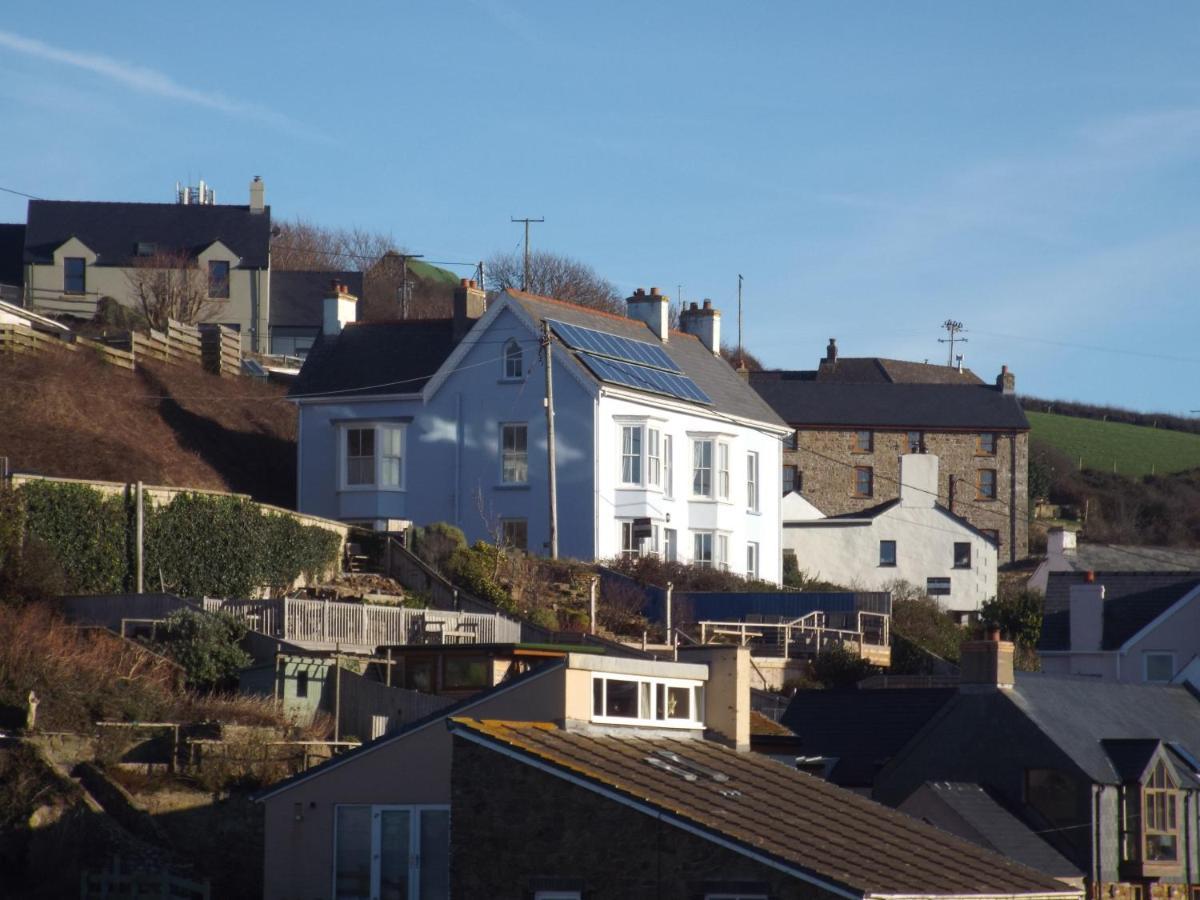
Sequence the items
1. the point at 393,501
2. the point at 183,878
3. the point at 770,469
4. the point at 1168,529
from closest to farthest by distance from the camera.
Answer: the point at 183,878, the point at 393,501, the point at 770,469, the point at 1168,529

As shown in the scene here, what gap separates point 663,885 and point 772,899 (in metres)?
1.28

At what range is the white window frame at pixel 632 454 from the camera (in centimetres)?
5438

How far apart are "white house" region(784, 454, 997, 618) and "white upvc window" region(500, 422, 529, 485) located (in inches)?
743

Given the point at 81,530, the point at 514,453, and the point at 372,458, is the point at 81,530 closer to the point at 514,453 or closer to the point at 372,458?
the point at 372,458

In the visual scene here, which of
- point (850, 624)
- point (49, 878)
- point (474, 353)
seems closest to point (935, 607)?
point (850, 624)

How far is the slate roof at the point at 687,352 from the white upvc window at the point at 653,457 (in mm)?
3643

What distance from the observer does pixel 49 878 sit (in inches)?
1024

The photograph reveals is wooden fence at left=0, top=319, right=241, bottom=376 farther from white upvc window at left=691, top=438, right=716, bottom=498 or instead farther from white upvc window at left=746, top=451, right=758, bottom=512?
white upvc window at left=746, top=451, right=758, bottom=512

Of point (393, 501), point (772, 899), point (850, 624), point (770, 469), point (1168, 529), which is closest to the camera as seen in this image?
point (772, 899)

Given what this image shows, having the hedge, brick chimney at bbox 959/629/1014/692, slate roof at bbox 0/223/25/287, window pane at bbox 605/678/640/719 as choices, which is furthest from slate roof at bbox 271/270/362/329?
window pane at bbox 605/678/640/719

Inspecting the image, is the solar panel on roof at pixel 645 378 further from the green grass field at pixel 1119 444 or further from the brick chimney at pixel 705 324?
the green grass field at pixel 1119 444

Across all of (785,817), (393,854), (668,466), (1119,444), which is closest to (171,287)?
(668,466)

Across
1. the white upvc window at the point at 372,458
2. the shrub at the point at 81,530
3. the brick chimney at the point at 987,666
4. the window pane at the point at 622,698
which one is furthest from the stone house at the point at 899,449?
the window pane at the point at 622,698

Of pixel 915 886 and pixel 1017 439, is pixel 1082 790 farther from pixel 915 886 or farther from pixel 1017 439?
pixel 1017 439
